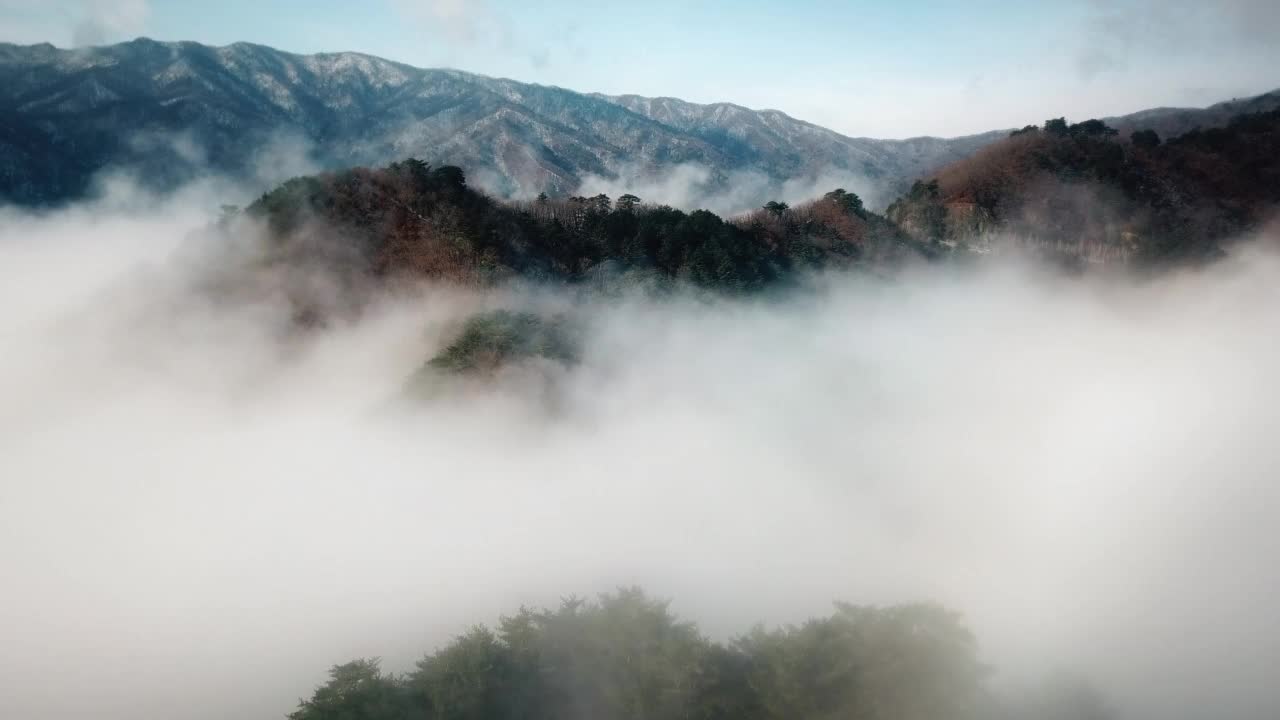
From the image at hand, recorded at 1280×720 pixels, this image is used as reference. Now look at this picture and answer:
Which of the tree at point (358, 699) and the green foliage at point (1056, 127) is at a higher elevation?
the green foliage at point (1056, 127)

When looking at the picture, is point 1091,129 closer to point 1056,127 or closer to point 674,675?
point 1056,127

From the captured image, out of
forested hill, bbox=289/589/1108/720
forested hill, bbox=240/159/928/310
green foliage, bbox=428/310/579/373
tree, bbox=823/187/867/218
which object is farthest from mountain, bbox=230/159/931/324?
forested hill, bbox=289/589/1108/720

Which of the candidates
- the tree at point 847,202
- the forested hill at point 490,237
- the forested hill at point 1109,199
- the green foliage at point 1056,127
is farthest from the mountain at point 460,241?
the green foliage at point 1056,127

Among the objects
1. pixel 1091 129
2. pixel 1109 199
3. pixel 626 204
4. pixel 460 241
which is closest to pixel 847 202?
A: pixel 626 204

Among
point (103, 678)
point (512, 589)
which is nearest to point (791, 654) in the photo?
point (512, 589)

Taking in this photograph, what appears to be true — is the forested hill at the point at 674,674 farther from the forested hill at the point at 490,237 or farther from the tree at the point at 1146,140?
the tree at the point at 1146,140

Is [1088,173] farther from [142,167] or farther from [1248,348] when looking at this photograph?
[142,167]
